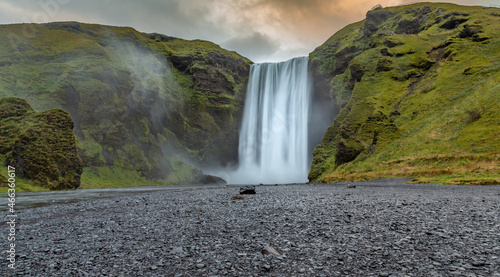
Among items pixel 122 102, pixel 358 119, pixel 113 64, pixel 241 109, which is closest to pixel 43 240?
pixel 358 119

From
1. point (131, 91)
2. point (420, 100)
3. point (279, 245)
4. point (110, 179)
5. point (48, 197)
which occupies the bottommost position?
point (110, 179)

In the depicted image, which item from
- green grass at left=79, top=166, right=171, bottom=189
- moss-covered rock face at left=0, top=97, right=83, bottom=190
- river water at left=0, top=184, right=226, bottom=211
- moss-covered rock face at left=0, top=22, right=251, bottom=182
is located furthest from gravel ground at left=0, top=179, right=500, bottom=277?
moss-covered rock face at left=0, top=22, right=251, bottom=182

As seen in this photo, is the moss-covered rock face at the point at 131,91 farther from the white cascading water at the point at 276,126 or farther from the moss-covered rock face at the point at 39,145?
the moss-covered rock face at the point at 39,145

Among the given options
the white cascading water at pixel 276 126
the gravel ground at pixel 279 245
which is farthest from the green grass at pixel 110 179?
the gravel ground at pixel 279 245

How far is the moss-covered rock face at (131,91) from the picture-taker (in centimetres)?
8025

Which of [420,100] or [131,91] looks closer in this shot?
[420,100]

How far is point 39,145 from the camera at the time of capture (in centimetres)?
5316

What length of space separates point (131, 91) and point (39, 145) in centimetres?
4552

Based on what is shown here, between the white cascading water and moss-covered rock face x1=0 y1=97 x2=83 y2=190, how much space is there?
190 ft

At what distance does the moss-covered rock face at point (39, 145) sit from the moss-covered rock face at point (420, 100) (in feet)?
183

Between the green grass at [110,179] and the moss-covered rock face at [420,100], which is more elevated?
the moss-covered rock face at [420,100]

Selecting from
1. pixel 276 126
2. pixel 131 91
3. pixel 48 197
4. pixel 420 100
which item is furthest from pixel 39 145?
pixel 420 100

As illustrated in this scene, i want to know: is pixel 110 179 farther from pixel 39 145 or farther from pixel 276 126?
pixel 276 126

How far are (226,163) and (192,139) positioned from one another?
18.3 m
